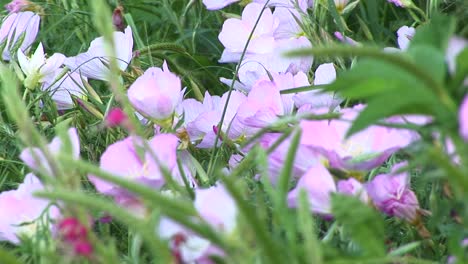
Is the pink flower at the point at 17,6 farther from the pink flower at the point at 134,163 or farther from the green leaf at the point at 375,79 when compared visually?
the green leaf at the point at 375,79

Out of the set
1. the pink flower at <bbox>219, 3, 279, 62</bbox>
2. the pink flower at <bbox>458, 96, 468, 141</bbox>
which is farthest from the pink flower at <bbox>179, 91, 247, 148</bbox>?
the pink flower at <bbox>458, 96, 468, 141</bbox>

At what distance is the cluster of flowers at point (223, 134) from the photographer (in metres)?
0.79

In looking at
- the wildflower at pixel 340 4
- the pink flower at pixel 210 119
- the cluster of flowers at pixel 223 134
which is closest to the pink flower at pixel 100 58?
the cluster of flowers at pixel 223 134

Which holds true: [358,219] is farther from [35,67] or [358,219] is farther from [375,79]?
[35,67]

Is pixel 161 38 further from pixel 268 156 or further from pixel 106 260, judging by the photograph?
pixel 106 260

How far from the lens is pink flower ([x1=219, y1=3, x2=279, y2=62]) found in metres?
1.61

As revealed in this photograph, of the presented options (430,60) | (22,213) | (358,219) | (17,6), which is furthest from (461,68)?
(17,6)

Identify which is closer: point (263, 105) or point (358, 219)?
point (358, 219)

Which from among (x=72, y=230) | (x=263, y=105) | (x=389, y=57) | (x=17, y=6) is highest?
(x=389, y=57)

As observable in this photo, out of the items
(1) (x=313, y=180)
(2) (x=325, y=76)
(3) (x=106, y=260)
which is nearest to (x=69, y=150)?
(3) (x=106, y=260)

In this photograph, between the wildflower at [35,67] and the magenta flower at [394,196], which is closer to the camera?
the magenta flower at [394,196]

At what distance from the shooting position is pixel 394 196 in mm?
934

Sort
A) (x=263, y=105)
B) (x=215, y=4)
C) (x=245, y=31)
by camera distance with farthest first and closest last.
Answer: (x=215, y=4) < (x=245, y=31) < (x=263, y=105)

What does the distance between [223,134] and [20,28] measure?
0.53 meters
